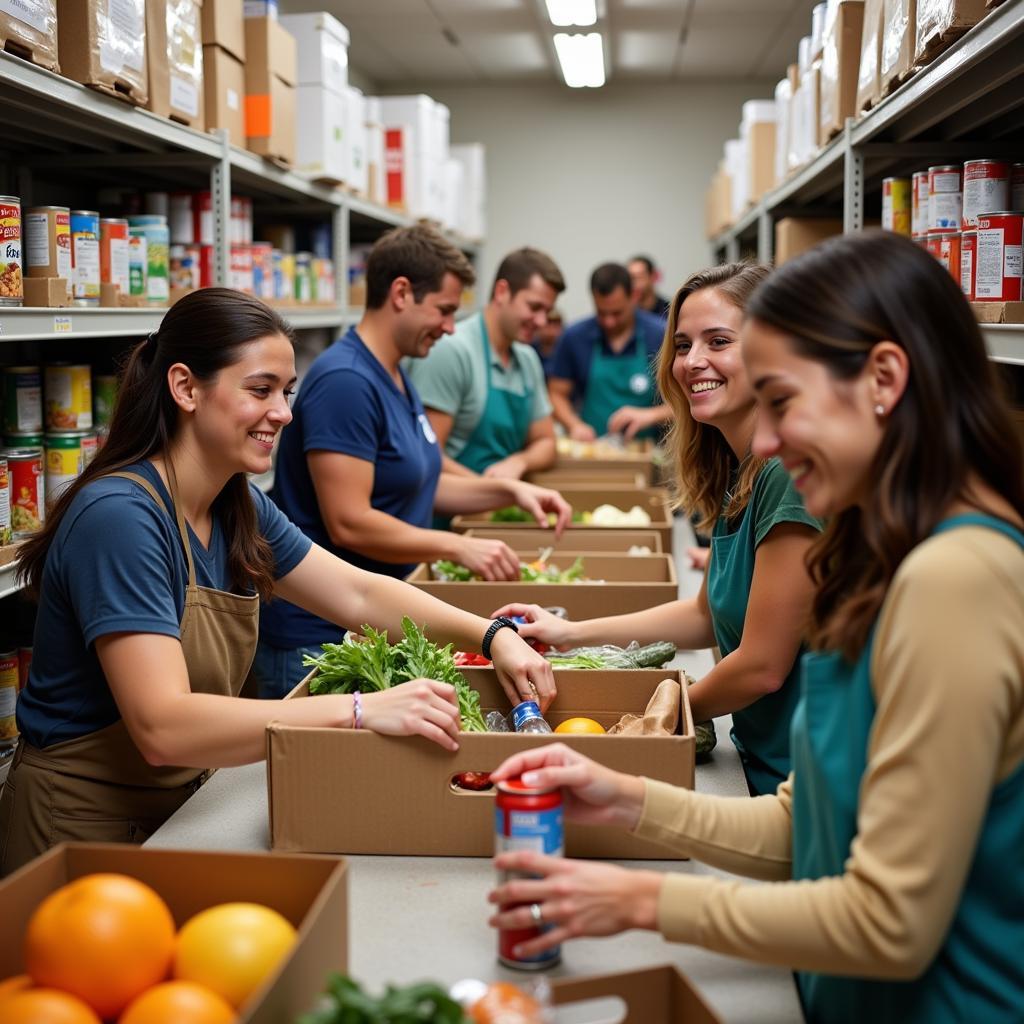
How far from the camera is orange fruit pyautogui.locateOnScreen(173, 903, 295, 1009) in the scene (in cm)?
115

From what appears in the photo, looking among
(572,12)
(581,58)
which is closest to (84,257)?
(572,12)

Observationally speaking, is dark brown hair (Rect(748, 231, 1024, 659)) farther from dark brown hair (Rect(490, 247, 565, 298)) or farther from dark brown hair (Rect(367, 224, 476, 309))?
dark brown hair (Rect(490, 247, 565, 298))

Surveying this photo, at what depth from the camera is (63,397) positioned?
2990 mm

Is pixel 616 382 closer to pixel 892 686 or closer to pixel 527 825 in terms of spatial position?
pixel 527 825

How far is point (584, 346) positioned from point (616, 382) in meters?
0.30

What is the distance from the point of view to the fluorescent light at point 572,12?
6.86m

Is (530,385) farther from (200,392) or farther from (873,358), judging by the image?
(873,358)

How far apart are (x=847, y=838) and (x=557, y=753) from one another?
376mm

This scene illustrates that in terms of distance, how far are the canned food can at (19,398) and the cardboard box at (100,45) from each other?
0.70 metres

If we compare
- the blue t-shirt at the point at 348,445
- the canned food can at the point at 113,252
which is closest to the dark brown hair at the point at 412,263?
the blue t-shirt at the point at 348,445

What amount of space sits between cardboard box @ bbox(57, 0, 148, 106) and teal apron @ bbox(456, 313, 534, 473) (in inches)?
80.6

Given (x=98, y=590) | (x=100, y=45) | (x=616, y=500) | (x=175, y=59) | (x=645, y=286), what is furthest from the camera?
(x=645, y=286)

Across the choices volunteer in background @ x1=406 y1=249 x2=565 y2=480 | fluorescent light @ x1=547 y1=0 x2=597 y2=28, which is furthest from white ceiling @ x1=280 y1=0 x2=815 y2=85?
volunteer in background @ x1=406 y1=249 x2=565 y2=480

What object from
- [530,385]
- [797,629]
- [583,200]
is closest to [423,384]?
[530,385]
